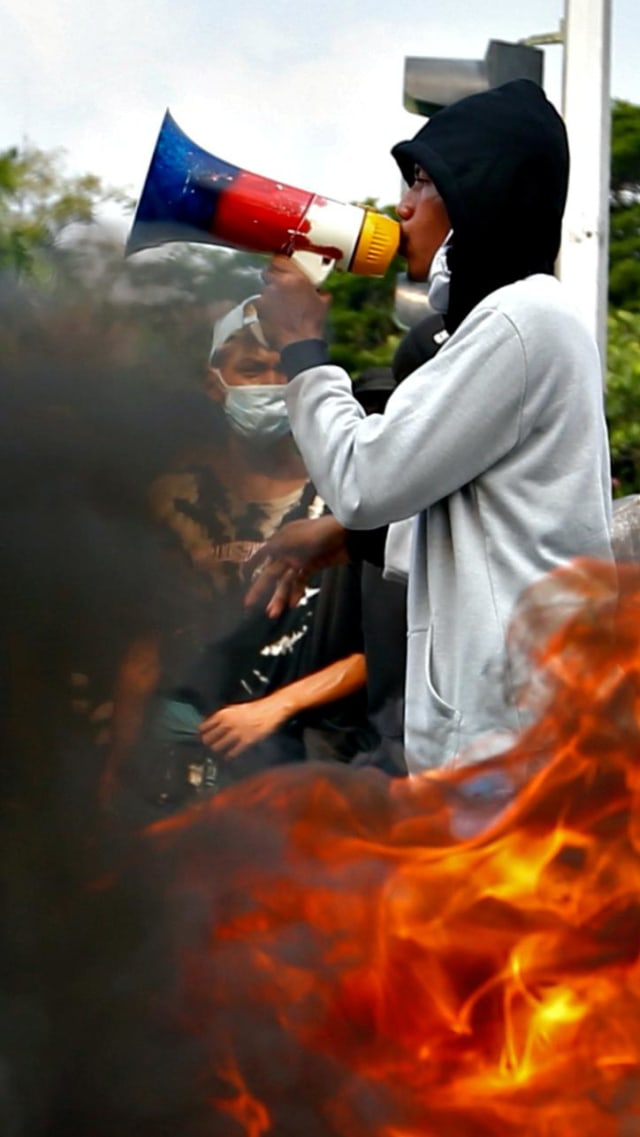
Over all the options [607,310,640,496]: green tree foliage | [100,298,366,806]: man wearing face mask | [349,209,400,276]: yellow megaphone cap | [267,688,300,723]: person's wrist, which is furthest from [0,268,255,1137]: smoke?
[607,310,640,496]: green tree foliage

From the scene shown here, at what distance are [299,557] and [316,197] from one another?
0.68 meters

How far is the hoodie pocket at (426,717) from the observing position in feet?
8.86

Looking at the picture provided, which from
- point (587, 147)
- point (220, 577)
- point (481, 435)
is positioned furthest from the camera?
point (587, 147)

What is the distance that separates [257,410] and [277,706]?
2.33 ft

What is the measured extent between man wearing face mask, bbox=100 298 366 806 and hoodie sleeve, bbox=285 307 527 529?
1.15 feet

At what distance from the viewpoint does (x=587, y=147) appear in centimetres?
654

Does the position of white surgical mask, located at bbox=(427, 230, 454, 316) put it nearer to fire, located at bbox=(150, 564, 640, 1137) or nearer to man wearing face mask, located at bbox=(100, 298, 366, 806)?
man wearing face mask, located at bbox=(100, 298, 366, 806)

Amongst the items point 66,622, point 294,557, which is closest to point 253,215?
point 294,557

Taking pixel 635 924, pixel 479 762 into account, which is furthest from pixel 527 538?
pixel 635 924

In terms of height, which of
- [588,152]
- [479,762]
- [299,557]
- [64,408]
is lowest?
[479,762]

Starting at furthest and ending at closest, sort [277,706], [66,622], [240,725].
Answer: [277,706], [240,725], [66,622]

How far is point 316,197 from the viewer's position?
114 inches

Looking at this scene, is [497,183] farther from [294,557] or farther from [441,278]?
[294,557]

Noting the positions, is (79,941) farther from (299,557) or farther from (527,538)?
(527,538)
